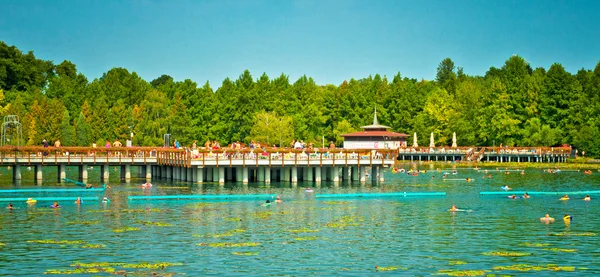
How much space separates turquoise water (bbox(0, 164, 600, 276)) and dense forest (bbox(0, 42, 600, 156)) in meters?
66.2

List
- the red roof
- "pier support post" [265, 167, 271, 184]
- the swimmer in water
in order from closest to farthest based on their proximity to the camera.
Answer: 1. the swimmer in water
2. "pier support post" [265, 167, 271, 184]
3. the red roof

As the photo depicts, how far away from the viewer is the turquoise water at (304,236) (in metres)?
41.7

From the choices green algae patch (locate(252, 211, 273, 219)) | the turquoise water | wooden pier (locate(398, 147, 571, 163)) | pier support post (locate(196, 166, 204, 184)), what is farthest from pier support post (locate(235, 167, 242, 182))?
wooden pier (locate(398, 147, 571, 163))

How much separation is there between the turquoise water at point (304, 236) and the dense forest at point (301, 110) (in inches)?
2608

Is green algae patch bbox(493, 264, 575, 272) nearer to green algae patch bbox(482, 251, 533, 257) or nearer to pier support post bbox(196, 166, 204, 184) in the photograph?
green algae patch bbox(482, 251, 533, 257)

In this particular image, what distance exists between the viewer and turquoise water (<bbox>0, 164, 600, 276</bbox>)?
137 feet

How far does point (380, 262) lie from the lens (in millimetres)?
42812

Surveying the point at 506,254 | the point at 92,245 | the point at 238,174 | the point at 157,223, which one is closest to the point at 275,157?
the point at 238,174

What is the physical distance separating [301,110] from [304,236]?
108650 mm

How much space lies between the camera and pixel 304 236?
167 feet

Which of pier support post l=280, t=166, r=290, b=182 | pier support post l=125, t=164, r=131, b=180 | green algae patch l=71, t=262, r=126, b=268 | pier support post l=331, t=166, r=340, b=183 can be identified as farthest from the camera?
pier support post l=125, t=164, r=131, b=180

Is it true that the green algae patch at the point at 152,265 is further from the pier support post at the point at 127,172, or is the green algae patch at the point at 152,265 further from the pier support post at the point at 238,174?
the pier support post at the point at 127,172

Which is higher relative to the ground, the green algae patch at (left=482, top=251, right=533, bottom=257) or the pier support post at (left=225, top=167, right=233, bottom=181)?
the pier support post at (left=225, top=167, right=233, bottom=181)

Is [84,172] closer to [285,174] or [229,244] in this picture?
[285,174]
